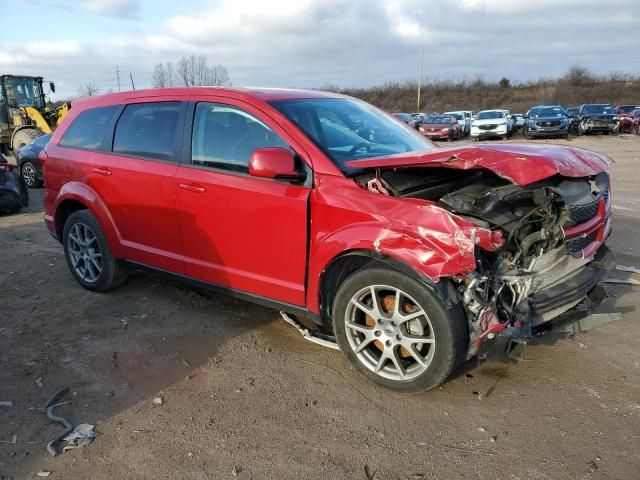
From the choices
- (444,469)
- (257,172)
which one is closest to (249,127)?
(257,172)

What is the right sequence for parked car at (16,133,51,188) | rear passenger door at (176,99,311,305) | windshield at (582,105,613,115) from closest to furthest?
rear passenger door at (176,99,311,305) → parked car at (16,133,51,188) → windshield at (582,105,613,115)

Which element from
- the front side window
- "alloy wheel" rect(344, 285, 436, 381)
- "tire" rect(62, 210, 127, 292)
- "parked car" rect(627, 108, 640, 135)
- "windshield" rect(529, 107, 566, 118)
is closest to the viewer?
"alloy wheel" rect(344, 285, 436, 381)

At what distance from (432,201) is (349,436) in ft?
4.59

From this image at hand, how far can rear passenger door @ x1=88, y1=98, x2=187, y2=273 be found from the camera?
4109 mm

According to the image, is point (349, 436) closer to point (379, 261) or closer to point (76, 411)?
point (379, 261)

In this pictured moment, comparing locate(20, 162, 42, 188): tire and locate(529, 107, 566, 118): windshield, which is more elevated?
locate(529, 107, 566, 118): windshield

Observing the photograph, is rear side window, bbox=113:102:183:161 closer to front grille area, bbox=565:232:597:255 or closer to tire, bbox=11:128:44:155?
front grille area, bbox=565:232:597:255

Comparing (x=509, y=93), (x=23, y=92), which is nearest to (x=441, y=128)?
(x=23, y=92)

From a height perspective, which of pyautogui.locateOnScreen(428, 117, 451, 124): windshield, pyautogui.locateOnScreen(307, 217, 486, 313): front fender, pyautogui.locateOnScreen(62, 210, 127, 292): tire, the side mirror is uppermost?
the side mirror

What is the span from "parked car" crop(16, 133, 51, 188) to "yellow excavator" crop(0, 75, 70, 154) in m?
4.99

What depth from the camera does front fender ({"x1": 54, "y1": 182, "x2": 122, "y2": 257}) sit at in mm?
4680

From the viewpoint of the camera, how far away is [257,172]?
3301 mm

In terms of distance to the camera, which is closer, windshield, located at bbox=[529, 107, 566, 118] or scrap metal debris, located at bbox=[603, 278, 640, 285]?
scrap metal debris, located at bbox=[603, 278, 640, 285]

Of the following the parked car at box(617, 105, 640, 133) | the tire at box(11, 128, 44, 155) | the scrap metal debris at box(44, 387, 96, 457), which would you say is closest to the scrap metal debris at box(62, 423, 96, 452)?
the scrap metal debris at box(44, 387, 96, 457)
